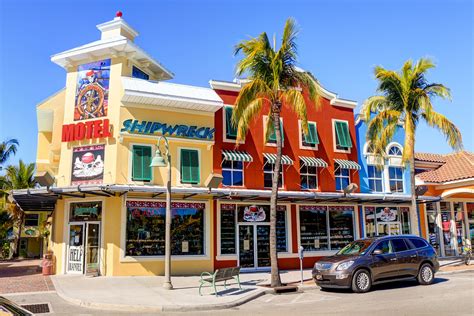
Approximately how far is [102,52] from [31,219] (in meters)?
27.1

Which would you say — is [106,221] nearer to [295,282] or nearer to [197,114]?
[197,114]

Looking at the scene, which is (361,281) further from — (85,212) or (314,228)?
(85,212)

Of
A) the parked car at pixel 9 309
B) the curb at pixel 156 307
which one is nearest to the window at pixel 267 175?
the curb at pixel 156 307

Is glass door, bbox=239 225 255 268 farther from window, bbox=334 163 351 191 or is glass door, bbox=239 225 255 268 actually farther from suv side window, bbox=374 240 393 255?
suv side window, bbox=374 240 393 255

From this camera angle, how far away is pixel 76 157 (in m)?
18.9

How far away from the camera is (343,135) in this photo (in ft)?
78.5

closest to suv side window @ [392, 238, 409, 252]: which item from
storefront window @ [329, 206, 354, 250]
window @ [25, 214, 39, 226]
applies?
storefront window @ [329, 206, 354, 250]

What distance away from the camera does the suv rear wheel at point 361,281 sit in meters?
13.1

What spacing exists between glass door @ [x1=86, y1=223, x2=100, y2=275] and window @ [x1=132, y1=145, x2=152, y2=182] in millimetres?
2764

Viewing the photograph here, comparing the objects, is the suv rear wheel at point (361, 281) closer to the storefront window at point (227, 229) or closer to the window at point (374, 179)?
the storefront window at point (227, 229)

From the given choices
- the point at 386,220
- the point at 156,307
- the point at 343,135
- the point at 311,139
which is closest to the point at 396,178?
the point at 386,220

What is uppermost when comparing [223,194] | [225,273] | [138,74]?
[138,74]

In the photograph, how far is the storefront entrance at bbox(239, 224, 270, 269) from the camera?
800 inches

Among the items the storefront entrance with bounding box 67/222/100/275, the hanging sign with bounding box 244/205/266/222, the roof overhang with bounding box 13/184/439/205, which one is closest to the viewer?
the roof overhang with bounding box 13/184/439/205
